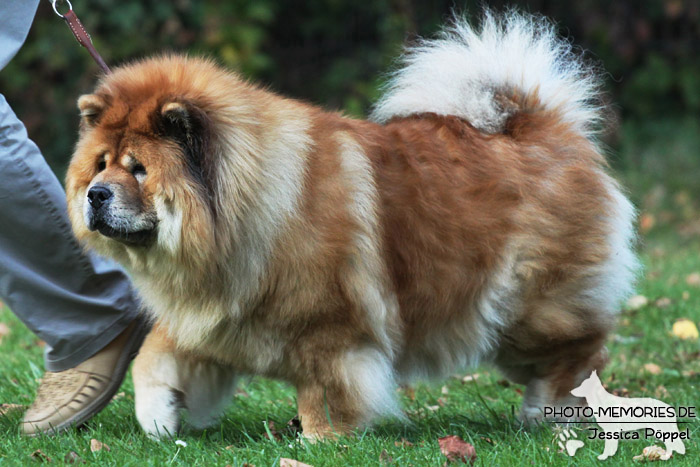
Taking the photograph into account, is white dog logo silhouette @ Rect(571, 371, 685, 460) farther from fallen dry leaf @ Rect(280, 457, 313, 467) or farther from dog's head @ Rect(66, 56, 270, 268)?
dog's head @ Rect(66, 56, 270, 268)

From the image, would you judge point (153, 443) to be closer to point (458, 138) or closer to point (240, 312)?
point (240, 312)

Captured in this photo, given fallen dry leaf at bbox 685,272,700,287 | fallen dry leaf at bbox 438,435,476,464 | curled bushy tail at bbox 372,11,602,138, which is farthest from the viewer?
fallen dry leaf at bbox 685,272,700,287

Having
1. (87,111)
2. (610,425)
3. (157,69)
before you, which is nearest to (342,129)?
(157,69)

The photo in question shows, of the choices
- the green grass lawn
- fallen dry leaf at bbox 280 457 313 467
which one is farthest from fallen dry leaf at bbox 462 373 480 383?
fallen dry leaf at bbox 280 457 313 467

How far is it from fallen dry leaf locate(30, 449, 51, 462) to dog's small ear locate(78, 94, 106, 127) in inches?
45.7

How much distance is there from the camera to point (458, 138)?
361 cm

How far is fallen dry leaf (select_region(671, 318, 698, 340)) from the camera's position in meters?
4.90

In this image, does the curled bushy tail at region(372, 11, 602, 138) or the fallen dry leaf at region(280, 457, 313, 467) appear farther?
the curled bushy tail at region(372, 11, 602, 138)

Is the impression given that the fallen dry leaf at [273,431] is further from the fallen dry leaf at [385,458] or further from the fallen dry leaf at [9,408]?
the fallen dry leaf at [9,408]

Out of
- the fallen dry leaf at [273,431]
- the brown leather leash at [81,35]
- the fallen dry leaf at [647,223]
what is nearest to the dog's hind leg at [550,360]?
the fallen dry leaf at [273,431]

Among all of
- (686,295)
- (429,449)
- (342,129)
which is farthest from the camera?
(686,295)

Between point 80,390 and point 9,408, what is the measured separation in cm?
41

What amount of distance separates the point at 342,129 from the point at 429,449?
1.21 m

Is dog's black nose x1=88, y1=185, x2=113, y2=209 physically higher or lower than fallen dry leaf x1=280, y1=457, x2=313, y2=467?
higher
